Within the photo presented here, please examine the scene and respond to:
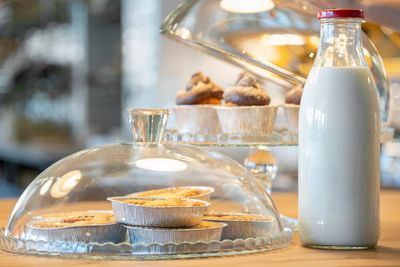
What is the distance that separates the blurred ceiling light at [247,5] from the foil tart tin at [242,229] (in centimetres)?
40

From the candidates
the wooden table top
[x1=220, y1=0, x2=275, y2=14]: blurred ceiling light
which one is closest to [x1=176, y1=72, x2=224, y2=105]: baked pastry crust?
[x1=220, y1=0, x2=275, y2=14]: blurred ceiling light

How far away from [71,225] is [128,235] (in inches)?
2.6

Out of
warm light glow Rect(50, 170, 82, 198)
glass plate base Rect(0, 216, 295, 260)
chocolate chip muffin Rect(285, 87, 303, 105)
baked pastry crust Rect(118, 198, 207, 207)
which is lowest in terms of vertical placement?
glass plate base Rect(0, 216, 295, 260)

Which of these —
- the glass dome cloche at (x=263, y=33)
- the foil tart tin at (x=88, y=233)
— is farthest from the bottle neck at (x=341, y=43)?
the foil tart tin at (x=88, y=233)

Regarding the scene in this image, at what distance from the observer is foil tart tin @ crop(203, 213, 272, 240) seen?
846mm

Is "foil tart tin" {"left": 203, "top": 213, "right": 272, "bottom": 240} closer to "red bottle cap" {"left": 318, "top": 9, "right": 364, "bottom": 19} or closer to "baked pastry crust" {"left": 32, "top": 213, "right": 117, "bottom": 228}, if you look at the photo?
"baked pastry crust" {"left": 32, "top": 213, "right": 117, "bottom": 228}

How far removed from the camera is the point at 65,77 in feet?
17.4

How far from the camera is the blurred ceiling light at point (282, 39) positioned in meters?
1.11

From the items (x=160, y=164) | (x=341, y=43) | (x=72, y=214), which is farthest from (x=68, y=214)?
(x=341, y=43)

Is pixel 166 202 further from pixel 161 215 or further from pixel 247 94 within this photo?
pixel 247 94

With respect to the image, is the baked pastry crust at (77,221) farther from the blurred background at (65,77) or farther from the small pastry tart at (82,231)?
the blurred background at (65,77)

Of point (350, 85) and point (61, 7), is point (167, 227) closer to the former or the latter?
point (350, 85)

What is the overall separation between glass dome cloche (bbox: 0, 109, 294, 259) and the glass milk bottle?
2.7 inches

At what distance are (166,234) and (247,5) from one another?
1.66 feet
